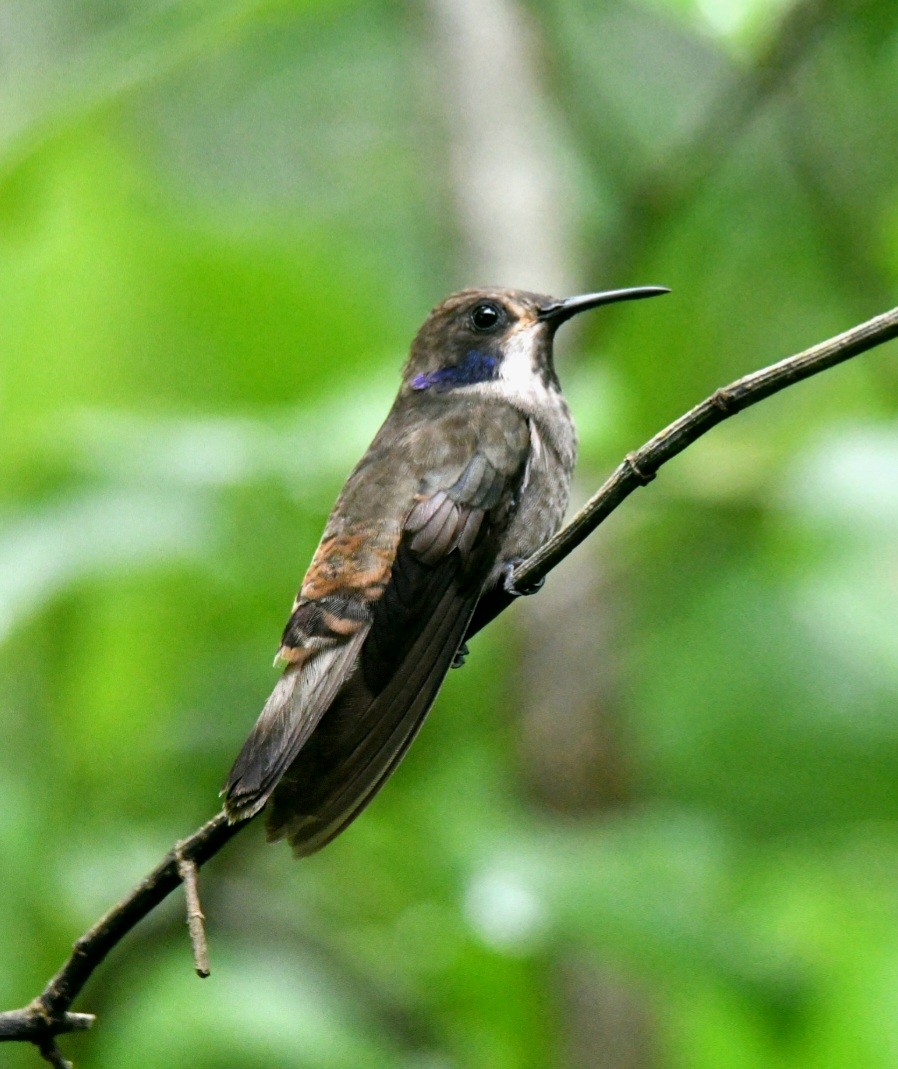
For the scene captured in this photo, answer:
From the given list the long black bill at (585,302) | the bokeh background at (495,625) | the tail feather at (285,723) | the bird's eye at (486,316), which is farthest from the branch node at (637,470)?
the bird's eye at (486,316)

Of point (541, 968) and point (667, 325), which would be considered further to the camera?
point (667, 325)

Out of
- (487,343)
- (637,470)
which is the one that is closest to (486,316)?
(487,343)

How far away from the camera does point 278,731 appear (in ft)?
8.11

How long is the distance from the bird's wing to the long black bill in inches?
13.0

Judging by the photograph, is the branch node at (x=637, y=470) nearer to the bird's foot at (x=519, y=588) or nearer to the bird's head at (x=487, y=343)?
the bird's foot at (x=519, y=588)

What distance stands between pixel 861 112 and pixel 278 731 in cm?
374

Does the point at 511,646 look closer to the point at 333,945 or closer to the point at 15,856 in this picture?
the point at 333,945

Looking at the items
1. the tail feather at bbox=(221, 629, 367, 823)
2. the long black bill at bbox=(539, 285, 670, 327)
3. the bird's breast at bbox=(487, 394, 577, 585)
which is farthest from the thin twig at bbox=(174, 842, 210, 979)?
the long black bill at bbox=(539, 285, 670, 327)

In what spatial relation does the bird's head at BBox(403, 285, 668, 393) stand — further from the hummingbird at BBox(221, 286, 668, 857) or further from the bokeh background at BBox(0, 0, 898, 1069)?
the bokeh background at BBox(0, 0, 898, 1069)

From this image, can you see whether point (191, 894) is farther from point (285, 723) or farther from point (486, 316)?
point (486, 316)

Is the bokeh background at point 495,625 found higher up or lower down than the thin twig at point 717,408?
higher up

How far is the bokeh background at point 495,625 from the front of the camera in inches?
128

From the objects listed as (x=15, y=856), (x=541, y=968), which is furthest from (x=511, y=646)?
(x=15, y=856)

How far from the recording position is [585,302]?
3.62 meters
